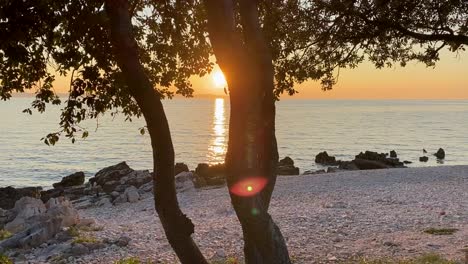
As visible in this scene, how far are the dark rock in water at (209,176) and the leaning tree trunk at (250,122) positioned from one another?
25.7 metres

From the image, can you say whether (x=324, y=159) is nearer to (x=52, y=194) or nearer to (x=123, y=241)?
(x=52, y=194)

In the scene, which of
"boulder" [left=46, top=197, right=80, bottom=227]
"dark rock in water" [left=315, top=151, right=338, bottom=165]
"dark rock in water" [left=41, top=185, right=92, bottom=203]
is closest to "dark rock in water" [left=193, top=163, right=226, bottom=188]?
"dark rock in water" [left=41, top=185, right=92, bottom=203]

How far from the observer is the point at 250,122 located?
7.79m

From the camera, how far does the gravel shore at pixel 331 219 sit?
14.1 metres

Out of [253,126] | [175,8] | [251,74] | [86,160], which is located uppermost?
[175,8]

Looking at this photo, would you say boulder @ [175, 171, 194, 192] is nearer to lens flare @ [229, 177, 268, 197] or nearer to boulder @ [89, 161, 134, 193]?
boulder @ [89, 161, 134, 193]

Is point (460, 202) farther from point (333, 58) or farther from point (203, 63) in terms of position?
point (203, 63)

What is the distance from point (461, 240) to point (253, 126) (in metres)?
8.78

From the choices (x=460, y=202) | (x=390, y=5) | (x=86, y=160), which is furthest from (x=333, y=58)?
(x=86, y=160)

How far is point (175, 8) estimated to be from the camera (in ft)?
34.8

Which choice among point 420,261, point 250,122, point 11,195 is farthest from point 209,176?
point 250,122

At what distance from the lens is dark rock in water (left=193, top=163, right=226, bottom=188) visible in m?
35.4

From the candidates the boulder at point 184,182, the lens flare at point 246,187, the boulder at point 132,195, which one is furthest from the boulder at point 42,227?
the lens flare at point 246,187

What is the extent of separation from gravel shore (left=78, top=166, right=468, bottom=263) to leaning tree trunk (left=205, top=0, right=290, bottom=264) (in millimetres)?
4950
